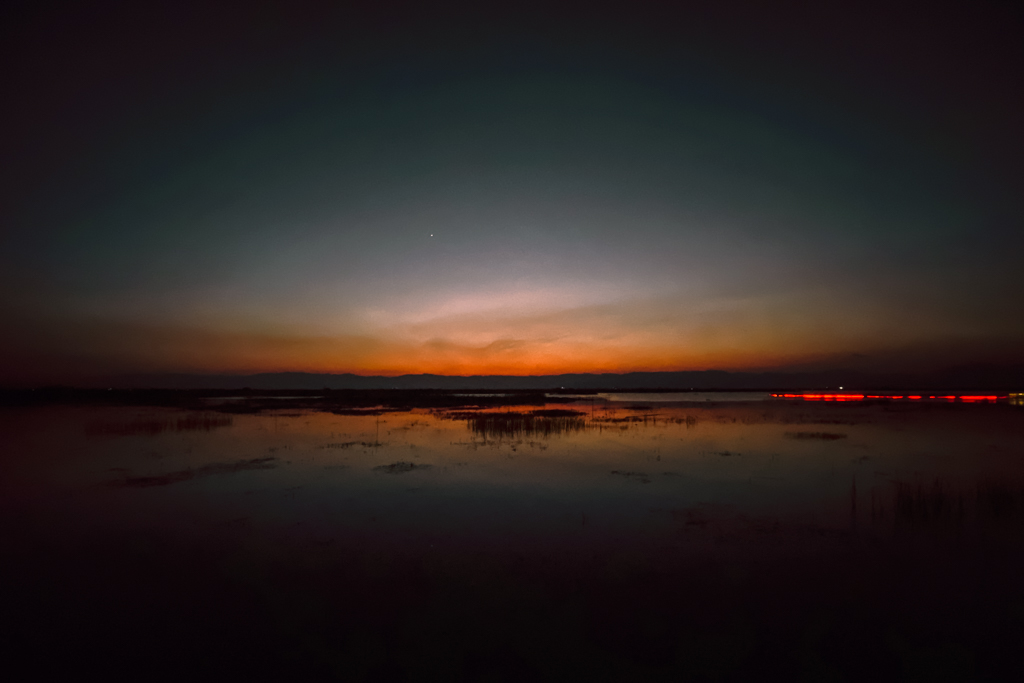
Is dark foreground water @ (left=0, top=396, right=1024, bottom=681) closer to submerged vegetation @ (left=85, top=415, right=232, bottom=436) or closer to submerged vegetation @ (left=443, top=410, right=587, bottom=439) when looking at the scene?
submerged vegetation @ (left=443, top=410, right=587, bottom=439)

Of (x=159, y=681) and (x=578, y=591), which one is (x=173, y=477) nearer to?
(x=159, y=681)

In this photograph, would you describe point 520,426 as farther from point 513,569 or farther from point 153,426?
point 513,569

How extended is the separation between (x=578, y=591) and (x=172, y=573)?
699 centimetres

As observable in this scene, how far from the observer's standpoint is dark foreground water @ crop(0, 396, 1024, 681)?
6742 mm

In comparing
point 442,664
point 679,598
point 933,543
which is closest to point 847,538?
point 933,543

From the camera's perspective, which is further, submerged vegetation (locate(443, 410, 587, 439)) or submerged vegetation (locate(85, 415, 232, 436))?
submerged vegetation (locate(443, 410, 587, 439))

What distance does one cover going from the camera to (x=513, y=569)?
31.2 feet

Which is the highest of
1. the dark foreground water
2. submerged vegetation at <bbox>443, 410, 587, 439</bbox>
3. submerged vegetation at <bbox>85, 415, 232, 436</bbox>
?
submerged vegetation at <bbox>85, 415, 232, 436</bbox>

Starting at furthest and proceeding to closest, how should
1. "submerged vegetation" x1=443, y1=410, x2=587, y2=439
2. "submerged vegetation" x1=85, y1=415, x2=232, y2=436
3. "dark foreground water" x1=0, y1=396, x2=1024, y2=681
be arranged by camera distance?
"submerged vegetation" x1=443, y1=410, x2=587, y2=439 < "submerged vegetation" x1=85, y1=415, x2=232, y2=436 < "dark foreground water" x1=0, y1=396, x2=1024, y2=681

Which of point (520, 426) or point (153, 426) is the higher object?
point (153, 426)

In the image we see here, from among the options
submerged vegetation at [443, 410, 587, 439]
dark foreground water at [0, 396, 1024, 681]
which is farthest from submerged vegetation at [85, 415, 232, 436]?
submerged vegetation at [443, 410, 587, 439]

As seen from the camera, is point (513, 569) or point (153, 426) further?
point (153, 426)

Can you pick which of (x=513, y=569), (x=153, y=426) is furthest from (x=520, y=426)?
(x=513, y=569)

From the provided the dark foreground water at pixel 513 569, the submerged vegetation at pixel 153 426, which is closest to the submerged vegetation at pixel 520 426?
the dark foreground water at pixel 513 569
